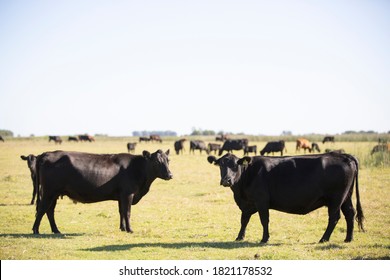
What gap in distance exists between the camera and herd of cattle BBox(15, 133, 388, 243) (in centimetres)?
1018

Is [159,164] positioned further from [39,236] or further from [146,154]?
[39,236]

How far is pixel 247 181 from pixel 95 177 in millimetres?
3880

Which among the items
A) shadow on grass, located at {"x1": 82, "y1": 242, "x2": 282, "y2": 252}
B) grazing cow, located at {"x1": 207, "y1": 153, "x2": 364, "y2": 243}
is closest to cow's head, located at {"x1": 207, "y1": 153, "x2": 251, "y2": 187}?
grazing cow, located at {"x1": 207, "y1": 153, "x2": 364, "y2": 243}

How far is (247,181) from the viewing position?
1049 centimetres

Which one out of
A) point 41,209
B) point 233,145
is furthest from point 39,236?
point 233,145

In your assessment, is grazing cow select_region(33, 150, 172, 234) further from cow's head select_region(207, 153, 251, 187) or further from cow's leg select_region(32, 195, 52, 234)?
cow's head select_region(207, 153, 251, 187)

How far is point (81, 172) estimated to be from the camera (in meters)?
11.6

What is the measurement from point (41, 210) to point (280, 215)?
23.7ft

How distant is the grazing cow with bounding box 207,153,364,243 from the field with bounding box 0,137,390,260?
790mm

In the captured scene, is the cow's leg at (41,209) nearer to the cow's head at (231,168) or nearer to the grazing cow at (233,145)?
the cow's head at (231,168)

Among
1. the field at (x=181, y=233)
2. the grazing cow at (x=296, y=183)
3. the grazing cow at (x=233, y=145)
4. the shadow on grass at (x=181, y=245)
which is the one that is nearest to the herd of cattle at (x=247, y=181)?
the grazing cow at (x=296, y=183)

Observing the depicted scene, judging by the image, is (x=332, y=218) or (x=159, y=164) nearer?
(x=332, y=218)

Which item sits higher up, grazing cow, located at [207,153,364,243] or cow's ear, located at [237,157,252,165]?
cow's ear, located at [237,157,252,165]
